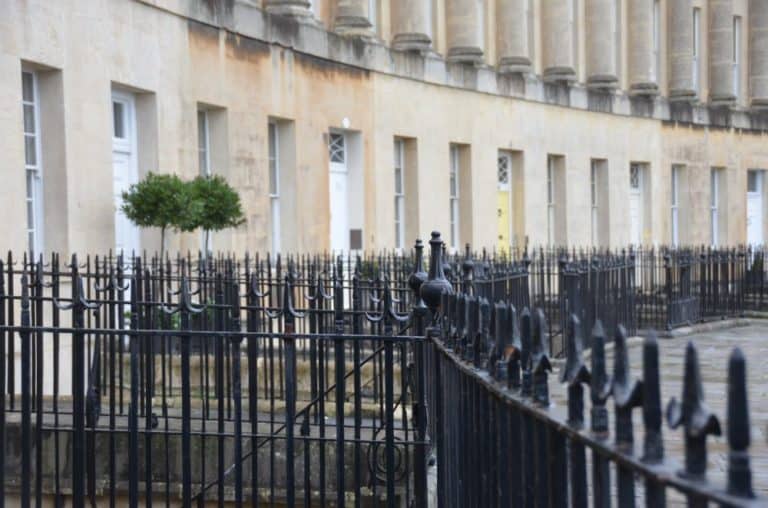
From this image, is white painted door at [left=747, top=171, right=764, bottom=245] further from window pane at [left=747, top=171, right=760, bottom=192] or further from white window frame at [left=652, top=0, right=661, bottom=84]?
white window frame at [left=652, top=0, right=661, bottom=84]

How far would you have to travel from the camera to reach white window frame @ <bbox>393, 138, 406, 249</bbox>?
2730 cm

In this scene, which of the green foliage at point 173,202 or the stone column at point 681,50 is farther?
the stone column at point 681,50

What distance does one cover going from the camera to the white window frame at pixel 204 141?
64.6ft

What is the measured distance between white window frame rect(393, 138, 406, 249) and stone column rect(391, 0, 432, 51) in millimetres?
2240

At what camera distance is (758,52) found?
42.7 metres

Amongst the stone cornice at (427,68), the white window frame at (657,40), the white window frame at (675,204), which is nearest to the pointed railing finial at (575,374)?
the stone cornice at (427,68)

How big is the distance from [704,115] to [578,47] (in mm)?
5812

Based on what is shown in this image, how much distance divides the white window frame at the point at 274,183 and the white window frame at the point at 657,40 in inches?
792

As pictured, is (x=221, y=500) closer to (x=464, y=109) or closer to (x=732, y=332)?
(x=732, y=332)

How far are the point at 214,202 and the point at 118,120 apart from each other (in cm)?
183

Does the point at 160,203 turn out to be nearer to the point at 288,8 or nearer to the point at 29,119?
the point at 29,119

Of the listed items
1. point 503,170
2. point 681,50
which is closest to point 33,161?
point 503,170

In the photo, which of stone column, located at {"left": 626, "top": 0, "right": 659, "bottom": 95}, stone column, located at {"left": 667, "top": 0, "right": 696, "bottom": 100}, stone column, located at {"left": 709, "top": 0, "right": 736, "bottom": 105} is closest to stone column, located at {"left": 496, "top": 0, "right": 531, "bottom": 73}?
stone column, located at {"left": 626, "top": 0, "right": 659, "bottom": 95}

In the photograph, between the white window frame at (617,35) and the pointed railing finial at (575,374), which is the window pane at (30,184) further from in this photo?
the white window frame at (617,35)
